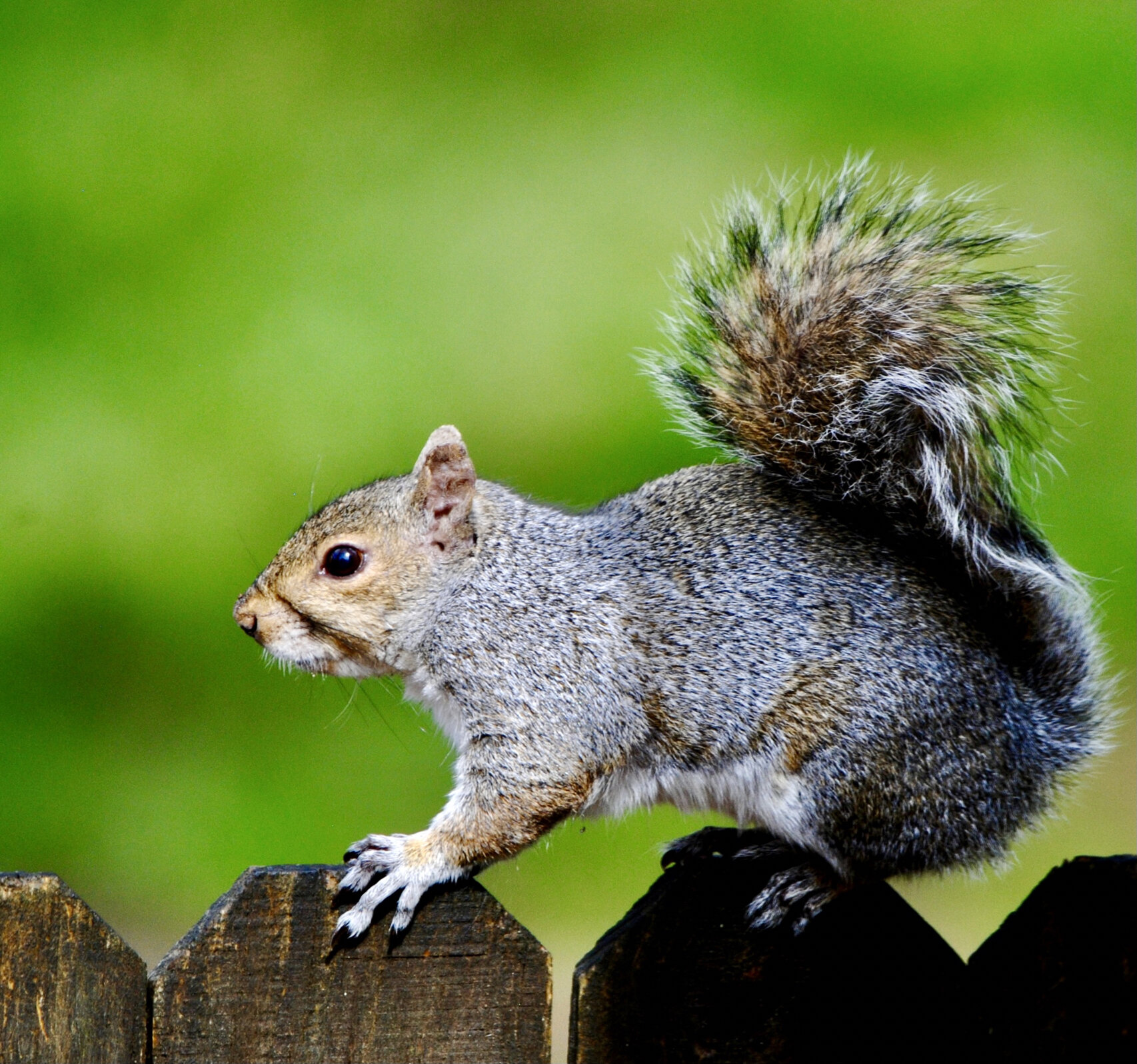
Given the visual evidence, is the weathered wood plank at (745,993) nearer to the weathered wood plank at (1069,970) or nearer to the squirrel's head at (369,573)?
the weathered wood plank at (1069,970)

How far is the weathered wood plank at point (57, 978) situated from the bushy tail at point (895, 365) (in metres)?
0.75

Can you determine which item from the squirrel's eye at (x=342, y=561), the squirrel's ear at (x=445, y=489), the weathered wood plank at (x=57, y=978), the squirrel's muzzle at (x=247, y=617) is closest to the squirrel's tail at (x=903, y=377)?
the squirrel's ear at (x=445, y=489)

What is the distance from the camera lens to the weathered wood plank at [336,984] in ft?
3.18

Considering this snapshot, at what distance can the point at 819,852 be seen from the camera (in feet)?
3.88

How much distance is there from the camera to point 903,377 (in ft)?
4.15

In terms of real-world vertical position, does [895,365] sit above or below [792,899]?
above

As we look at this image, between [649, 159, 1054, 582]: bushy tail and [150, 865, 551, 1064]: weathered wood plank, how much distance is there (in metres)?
0.55

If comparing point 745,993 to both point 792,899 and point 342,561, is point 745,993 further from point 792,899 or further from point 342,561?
point 342,561

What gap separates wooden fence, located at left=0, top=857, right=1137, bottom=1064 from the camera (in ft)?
2.99

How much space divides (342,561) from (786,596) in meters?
0.42

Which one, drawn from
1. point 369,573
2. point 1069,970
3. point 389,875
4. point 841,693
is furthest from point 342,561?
point 1069,970

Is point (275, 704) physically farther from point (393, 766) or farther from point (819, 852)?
point (819, 852)

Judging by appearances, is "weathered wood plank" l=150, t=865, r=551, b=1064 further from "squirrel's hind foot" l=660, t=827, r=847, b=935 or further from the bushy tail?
the bushy tail

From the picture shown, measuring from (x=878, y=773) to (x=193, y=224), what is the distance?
4.26 ft
